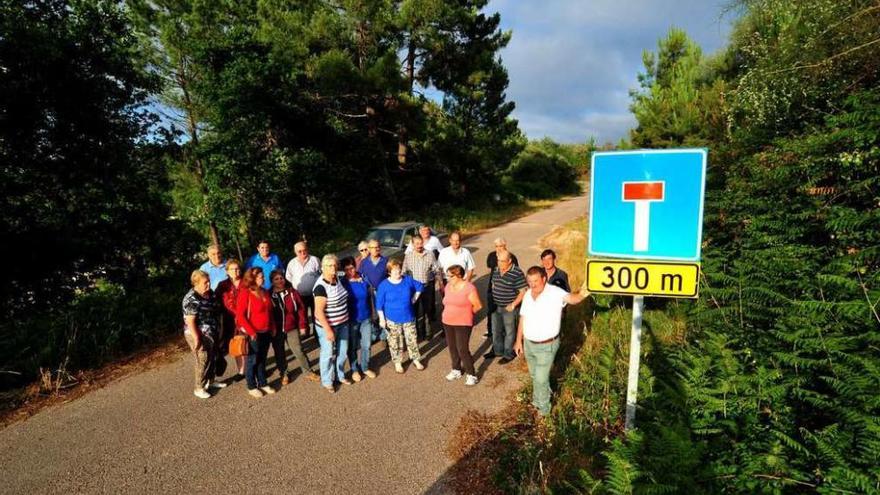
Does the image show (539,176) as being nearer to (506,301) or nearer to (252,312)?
(506,301)

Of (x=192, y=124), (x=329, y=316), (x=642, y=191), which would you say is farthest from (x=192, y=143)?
(x=642, y=191)

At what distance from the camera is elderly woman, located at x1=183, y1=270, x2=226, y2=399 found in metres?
5.21

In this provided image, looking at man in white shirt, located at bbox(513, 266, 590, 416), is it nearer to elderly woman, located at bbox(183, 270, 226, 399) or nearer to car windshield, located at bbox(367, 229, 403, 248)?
elderly woman, located at bbox(183, 270, 226, 399)

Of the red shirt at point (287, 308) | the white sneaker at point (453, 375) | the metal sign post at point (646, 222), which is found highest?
the metal sign post at point (646, 222)

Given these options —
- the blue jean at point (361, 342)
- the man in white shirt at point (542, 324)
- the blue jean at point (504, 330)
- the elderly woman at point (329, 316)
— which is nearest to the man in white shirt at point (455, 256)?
the blue jean at point (504, 330)

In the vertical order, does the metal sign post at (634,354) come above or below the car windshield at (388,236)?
below

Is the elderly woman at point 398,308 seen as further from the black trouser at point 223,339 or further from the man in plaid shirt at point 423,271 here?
the black trouser at point 223,339

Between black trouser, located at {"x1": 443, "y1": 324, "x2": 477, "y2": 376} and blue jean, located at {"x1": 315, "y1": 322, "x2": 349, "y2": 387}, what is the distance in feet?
4.59

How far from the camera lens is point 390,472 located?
12.9 feet

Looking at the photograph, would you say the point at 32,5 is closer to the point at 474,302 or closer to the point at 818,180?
the point at 474,302

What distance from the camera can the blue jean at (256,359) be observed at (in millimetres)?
5385

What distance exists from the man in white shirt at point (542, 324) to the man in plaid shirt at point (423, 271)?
Answer: 9.18 ft

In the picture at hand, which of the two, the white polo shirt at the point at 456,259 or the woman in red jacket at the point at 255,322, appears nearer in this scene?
the woman in red jacket at the point at 255,322

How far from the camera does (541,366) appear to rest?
4.45 m
